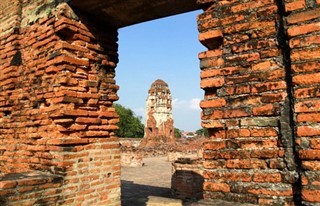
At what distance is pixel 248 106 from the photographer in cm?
261

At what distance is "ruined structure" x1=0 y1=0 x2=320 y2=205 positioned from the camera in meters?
2.32

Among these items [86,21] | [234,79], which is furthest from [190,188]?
[234,79]

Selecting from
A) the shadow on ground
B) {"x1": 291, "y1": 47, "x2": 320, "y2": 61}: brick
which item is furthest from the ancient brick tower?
{"x1": 291, "y1": 47, "x2": 320, "y2": 61}: brick

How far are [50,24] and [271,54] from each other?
310 cm

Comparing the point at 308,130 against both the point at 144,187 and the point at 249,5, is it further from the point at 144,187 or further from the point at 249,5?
the point at 144,187

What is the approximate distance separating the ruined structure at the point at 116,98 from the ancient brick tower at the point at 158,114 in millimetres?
29063

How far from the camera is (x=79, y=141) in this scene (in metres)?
4.03

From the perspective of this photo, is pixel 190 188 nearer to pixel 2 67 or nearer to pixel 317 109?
pixel 2 67

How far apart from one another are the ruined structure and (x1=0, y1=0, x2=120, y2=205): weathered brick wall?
0.05ft

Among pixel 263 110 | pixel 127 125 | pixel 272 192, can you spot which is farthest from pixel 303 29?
pixel 127 125

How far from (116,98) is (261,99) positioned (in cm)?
278

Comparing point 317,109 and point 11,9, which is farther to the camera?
point 11,9

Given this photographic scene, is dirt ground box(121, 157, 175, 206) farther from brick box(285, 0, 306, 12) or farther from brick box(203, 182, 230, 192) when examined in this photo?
brick box(285, 0, 306, 12)

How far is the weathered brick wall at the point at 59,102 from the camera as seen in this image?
155 inches
